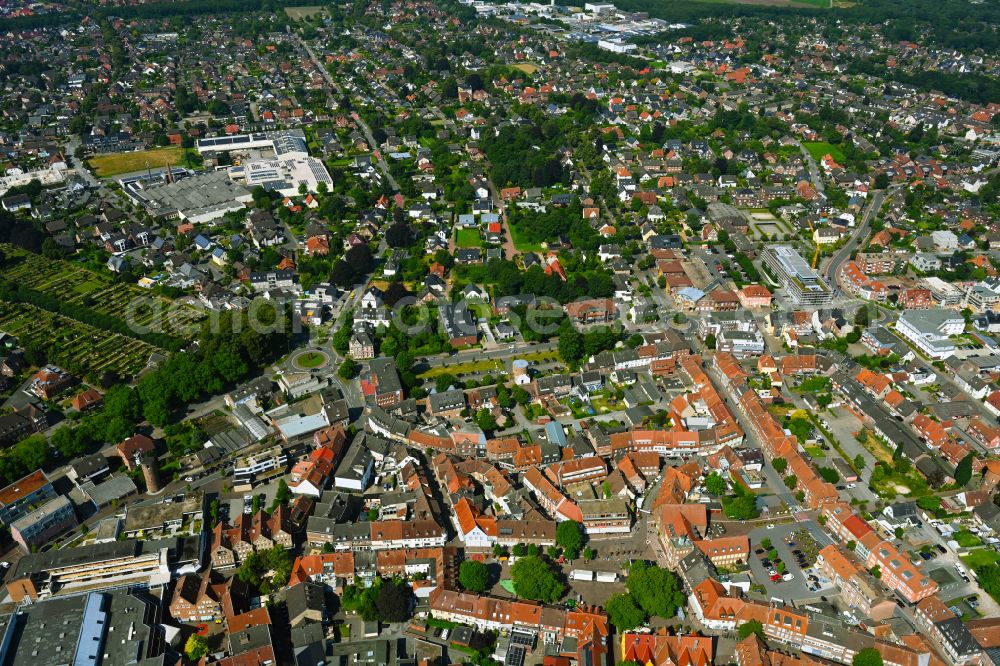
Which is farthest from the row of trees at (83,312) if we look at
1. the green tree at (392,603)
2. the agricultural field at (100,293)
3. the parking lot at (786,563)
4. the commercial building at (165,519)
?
the parking lot at (786,563)

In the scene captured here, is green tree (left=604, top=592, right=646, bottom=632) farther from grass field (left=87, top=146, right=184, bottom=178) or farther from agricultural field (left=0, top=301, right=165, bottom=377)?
grass field (left=87, top=146, right=184, bottom=178)

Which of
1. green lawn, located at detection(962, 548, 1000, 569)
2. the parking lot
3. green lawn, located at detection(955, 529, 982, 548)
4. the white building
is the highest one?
the white building

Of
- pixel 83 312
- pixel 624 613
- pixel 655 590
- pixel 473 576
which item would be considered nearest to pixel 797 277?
pixel 655 590

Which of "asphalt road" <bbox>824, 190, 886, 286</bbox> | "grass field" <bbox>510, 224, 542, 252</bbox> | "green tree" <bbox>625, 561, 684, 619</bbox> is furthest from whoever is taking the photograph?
"grass field" <bbox>510, 224, 542, 252</bbox>

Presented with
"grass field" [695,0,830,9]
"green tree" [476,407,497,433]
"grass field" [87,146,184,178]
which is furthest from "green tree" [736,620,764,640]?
"grass field" [695,0,830,9]

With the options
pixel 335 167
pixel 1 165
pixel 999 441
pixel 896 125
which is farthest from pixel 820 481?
pixel 1 165

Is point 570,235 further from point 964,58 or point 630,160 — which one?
point 964,58

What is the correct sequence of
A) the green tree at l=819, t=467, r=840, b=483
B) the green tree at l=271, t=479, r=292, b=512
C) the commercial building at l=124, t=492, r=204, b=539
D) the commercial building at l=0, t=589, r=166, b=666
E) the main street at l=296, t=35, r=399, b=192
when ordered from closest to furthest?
the commercial building at l=0, t=589, r=166, b=666 → the commercial building at l=124, t=492, r=204, b=539 → the green tree at l=271, t=479, r=292, b=512 → the green tree at l=819, t=467, r=840, b=483 → the main street at l=296, t=35, r=399, b=192
